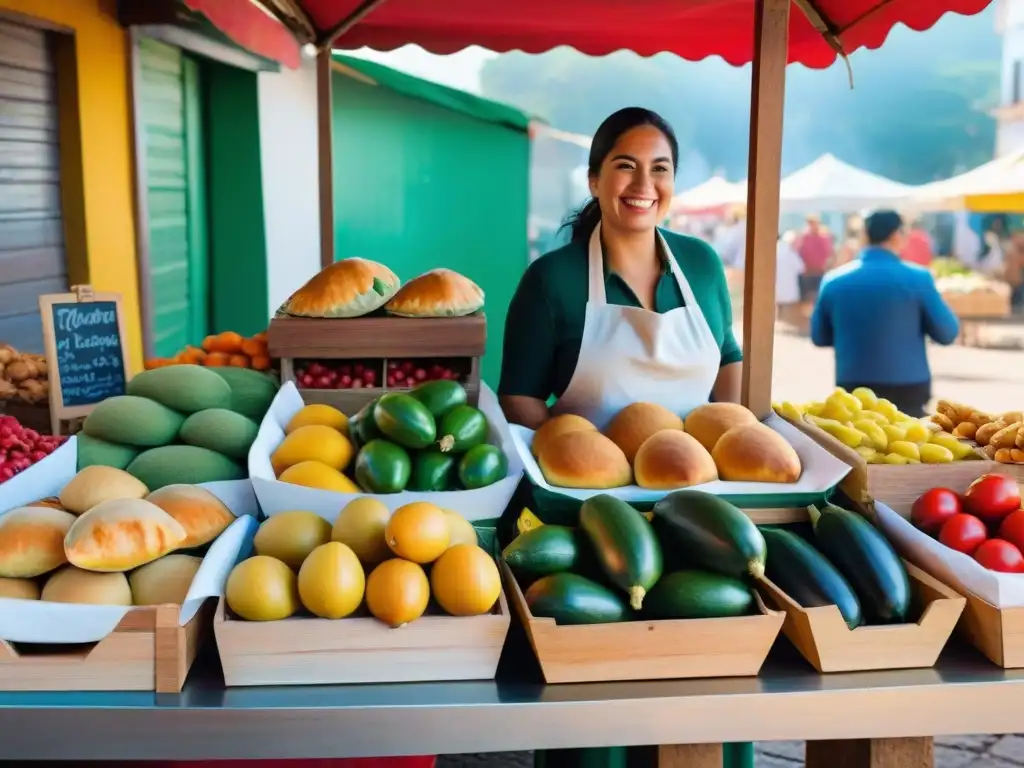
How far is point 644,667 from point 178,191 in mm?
5649

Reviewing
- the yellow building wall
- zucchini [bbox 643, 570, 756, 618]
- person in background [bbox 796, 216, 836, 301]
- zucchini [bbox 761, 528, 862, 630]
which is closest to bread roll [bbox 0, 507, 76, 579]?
zucchini [bbox 643, 570, 756, 618]

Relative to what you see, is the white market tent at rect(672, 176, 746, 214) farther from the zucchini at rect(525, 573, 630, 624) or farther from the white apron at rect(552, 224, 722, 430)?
the zucchini at rect(525, 573, 630, 624)

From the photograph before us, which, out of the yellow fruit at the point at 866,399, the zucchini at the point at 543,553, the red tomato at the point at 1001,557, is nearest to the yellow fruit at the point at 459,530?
the zucchini at the point at 543,553

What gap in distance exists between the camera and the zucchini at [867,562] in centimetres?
175

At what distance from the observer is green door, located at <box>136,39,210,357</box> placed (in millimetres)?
5797

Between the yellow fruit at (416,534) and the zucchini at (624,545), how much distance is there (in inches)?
10.9

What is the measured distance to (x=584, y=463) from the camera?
2.09 m

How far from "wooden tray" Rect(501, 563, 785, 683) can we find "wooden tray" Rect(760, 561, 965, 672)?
64mm

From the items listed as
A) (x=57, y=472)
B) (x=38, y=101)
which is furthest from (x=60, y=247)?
(x=57, y=472)

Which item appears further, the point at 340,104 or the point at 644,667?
the point at 340,104

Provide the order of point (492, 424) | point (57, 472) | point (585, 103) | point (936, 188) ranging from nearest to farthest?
point (57, 472) < point (492, 424) < point (936, 188) < point (585, 103)

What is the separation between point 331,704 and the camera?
1.57 metres

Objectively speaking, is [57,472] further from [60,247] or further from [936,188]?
[936,188]

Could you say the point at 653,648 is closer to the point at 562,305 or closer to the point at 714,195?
the point at 562,305
